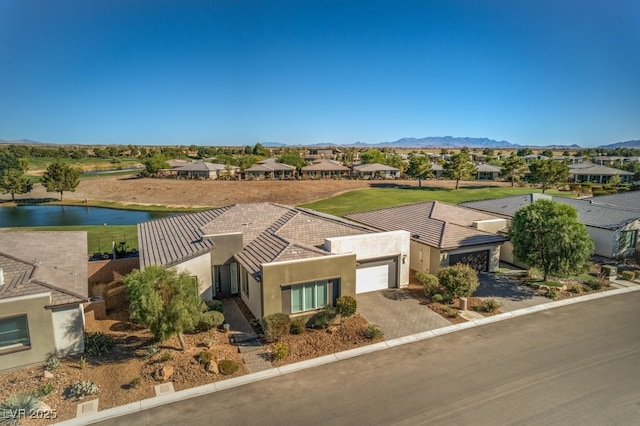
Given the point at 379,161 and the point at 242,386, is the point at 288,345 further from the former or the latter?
the point at 379,161

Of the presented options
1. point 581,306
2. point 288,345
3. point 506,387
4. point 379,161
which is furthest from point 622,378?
point 379,161

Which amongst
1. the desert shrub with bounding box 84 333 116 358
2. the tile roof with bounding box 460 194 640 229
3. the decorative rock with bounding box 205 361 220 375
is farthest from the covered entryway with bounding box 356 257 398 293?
the tile roof with bounding box 460 194 640 229

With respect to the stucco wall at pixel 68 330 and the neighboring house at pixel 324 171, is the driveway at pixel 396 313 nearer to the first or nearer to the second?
the stucco wall at pixel 68 330

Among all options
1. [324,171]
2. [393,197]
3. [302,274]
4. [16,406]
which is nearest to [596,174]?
[393,197]

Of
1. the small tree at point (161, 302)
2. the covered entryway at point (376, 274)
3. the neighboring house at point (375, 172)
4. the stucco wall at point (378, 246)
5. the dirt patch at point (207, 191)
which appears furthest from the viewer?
the neighboring house at point (375, 172)

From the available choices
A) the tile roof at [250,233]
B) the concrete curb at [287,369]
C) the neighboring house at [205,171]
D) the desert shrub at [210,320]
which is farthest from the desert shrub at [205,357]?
the neighboring house at [205,171]

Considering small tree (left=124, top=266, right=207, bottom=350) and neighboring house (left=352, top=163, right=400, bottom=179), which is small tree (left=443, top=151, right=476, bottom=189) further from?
small tree (left=124, top=266, right=207, bottom=350)
